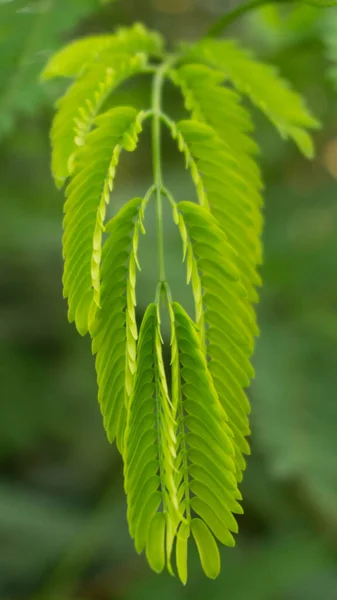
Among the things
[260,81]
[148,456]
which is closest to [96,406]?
[260,81]

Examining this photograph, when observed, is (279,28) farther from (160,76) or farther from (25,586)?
(25,586)

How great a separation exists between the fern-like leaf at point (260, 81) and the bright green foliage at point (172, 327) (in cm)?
17

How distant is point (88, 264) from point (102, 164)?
10cm

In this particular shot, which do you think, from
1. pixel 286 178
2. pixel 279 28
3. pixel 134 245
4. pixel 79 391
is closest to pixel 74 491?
pixel 79 391

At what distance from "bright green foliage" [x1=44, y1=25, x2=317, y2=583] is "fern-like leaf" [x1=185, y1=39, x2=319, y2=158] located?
0.56 ft

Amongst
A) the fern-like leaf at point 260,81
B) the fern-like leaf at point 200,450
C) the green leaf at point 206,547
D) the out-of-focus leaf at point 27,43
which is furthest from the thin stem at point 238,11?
the green leaf at point 206,547

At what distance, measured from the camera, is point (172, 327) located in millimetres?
612

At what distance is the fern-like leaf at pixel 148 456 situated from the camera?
0.60m

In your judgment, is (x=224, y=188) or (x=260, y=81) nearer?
(x=224, y=188)

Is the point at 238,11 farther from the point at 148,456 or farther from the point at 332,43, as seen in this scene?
the point at 148,456

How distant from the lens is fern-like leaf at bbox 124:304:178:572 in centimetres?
60

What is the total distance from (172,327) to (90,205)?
0.14 metres

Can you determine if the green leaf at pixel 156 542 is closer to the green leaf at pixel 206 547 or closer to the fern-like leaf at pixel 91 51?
the green leaf at pixel 206 547

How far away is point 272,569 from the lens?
5.86 feet
